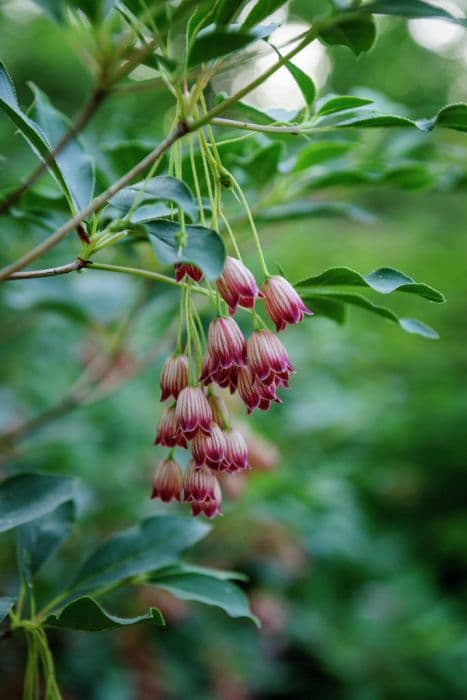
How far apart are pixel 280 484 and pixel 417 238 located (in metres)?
3.62

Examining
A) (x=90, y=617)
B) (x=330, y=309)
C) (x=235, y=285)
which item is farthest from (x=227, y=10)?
(x=90, y=617)

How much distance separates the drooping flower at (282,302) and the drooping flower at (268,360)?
2 cm

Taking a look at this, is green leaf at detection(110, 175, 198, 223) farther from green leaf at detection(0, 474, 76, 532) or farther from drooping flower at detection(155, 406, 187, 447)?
green leaf at detection(0, 474, 76, 532)

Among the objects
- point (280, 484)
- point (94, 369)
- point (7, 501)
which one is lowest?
point (280, 484)

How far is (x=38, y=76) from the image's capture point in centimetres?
441

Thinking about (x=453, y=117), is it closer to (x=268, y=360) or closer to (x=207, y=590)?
(x=268, y=360)

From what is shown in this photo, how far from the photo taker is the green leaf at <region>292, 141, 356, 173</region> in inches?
37.9

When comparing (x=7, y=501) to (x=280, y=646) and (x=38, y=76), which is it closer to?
(x=280, y=646)

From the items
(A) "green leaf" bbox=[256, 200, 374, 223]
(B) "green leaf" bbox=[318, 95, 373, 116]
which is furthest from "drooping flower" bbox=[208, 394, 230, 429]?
(A) "green leaf" bbox=[256, 200, 374, 223]

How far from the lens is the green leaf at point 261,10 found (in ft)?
1.92

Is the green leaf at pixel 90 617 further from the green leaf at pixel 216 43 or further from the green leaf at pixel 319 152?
the green leaf at pixel 319 152

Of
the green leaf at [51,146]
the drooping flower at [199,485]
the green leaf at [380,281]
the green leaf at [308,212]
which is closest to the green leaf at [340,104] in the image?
the green leaf at [380,281]

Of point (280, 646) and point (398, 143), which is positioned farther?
point (280, 646)

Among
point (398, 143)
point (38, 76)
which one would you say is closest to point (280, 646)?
point (398, 143)
